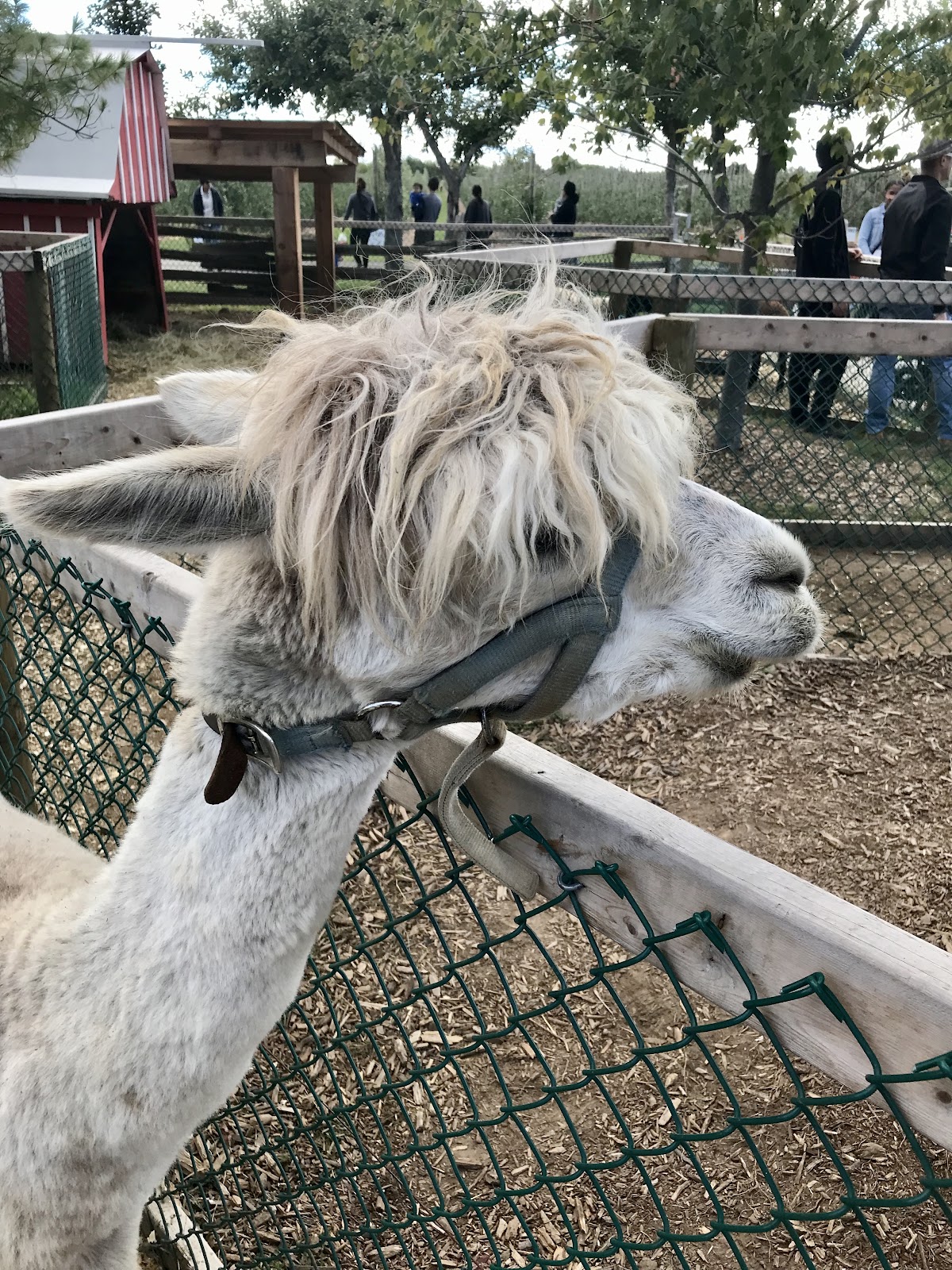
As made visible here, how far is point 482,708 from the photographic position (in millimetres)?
1401

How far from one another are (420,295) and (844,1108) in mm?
2510

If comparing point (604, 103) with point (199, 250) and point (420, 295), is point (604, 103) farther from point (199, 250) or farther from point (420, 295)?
point (199, 250)

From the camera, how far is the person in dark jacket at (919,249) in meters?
7.38

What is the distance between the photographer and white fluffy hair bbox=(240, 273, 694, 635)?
127 cm

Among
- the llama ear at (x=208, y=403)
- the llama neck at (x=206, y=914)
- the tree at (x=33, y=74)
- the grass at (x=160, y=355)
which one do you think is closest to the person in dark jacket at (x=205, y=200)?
the grass at (x=160, y=355)

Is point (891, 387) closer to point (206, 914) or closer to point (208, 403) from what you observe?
→ point (208, 403)

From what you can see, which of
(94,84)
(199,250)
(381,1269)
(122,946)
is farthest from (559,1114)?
(199,250)

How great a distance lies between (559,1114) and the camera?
287 cm

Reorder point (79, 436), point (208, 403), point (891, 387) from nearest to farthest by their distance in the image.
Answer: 1. point (208, 403)
2. point (79, 436)
3. point (891, 387)

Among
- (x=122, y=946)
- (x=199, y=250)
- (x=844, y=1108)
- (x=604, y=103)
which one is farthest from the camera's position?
(x=199, y=250)

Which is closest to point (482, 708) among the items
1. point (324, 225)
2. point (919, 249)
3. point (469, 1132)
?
point (469, 1132)

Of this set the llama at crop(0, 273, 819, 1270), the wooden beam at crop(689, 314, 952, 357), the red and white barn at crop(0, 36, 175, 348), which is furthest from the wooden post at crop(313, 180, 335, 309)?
the llama at crop(0, 273, 819, 1270)

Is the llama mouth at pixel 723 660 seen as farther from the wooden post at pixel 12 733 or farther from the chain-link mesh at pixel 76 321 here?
the chain-link mesh at pixel 76 321

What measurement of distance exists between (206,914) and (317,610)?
1.52ft
